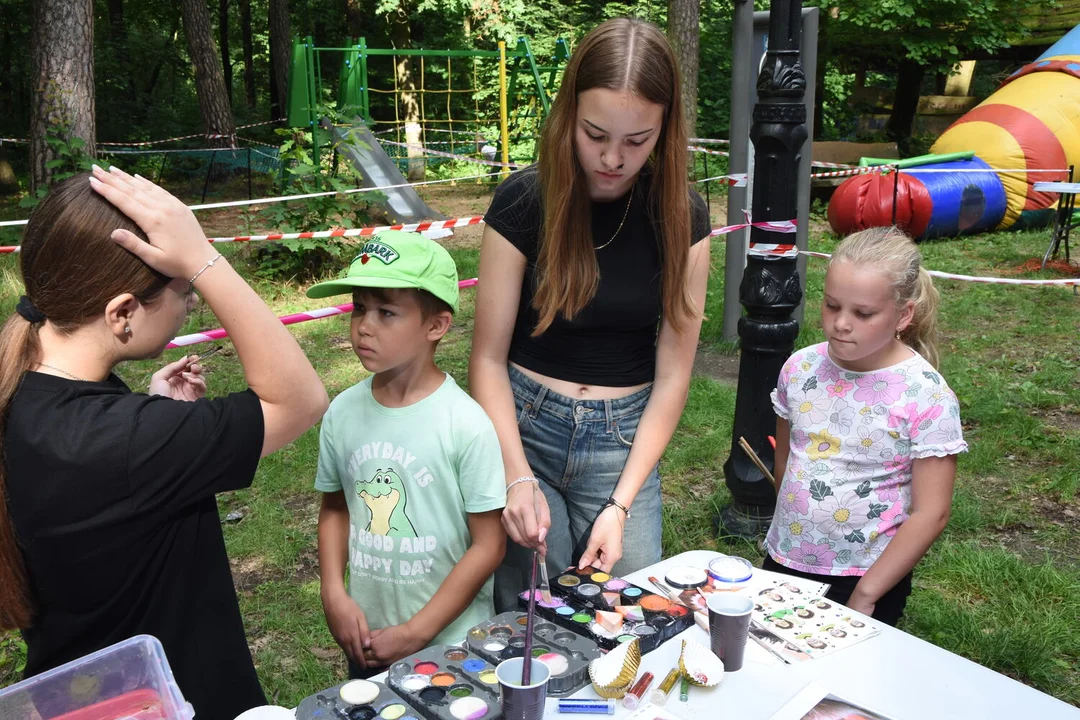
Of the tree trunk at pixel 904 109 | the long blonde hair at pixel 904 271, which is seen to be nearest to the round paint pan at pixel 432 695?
the long blonde hair at pixel 904 271

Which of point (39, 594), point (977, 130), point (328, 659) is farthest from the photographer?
point (977, 130)

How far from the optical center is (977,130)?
10648 millimetres

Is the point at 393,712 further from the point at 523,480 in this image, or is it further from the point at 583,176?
the point at 583,176

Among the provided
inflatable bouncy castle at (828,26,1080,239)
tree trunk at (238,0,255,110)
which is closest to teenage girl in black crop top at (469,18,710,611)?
inflatable bouncy castle at (828,26,1080,239)

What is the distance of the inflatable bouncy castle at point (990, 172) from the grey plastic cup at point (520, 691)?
28.7 feet

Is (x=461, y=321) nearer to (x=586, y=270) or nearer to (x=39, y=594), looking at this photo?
(x=586, y=270)

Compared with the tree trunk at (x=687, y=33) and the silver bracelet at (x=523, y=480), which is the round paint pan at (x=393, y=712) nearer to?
the silver bracelet at (x=523, y=480)

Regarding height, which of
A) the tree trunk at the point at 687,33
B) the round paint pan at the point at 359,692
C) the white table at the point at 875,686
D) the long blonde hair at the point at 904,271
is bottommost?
the white table at the point at 875,686

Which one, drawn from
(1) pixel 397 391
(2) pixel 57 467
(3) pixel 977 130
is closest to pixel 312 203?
(1) pixel 397 391

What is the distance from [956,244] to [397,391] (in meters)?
9.16

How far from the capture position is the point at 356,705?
132 centimetres

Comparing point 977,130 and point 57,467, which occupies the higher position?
point 977,130

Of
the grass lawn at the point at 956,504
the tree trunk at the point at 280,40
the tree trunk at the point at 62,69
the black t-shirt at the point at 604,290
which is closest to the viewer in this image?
the black t-shirt at the point at 604,290

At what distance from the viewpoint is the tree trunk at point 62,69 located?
791 centimetres
